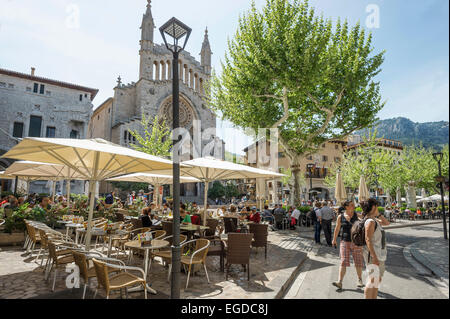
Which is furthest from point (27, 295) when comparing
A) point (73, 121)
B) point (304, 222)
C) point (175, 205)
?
point (73, 121)

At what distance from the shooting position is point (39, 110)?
24.9 metres

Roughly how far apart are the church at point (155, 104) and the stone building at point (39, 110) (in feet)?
16.6

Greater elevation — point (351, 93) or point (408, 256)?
point (351, 93)

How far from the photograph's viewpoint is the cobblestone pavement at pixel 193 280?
418cm

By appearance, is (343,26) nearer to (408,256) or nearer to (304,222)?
(304,222)

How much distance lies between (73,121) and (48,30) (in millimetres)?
23497

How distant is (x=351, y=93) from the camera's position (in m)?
14.2

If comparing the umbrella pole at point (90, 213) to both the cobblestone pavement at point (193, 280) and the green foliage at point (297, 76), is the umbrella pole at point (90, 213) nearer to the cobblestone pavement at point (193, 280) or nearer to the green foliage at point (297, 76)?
the cobblestone pavement at point (193, 280)

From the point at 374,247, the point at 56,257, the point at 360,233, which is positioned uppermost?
the point at 360,233

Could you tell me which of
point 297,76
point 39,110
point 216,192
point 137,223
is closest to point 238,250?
point 137,223

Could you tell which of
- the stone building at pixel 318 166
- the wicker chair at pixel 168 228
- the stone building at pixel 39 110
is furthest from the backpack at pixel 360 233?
the stone building at pixel 318 166

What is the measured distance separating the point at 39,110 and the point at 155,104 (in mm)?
13220

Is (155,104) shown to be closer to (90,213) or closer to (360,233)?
(90,213)
